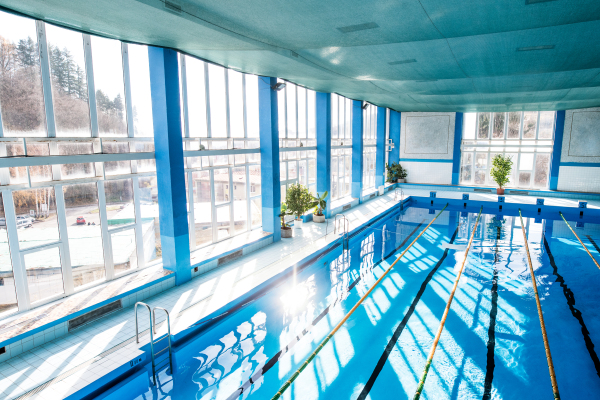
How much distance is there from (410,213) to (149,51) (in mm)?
12476

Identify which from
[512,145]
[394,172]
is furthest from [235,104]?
[512,145]

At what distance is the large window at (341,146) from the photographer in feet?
48.8

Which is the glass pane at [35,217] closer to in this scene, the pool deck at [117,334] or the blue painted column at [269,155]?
the pool deck at [117,334]

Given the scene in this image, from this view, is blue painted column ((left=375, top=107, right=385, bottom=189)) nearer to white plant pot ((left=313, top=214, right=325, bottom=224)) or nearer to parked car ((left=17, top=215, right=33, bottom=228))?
white plant pot ((left=313, top=214, right=325, bottom=224))

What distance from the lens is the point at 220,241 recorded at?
898 cm

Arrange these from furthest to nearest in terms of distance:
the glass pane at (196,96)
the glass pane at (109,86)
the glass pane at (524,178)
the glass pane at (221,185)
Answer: the glass pane at (524,178), the glass pane at (221,185), the glass pane at (196,96), the glass pane at (109,86)

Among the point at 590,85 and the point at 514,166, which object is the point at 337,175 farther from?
the point at 514,166

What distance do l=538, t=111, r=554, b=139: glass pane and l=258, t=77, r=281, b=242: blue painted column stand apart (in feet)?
54.0

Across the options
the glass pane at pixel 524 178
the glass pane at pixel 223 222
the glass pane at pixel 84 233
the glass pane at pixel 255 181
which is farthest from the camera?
the glass pane at pixel 524 178

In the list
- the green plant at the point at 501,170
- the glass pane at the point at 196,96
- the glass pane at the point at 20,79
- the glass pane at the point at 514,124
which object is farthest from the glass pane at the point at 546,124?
the glass pane at the point at 20,79

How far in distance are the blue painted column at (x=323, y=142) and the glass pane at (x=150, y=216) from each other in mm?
6711

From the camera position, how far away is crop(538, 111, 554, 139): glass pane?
1862cm

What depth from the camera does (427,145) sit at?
2100 cm

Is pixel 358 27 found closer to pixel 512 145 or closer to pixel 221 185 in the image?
pixel 221 185
